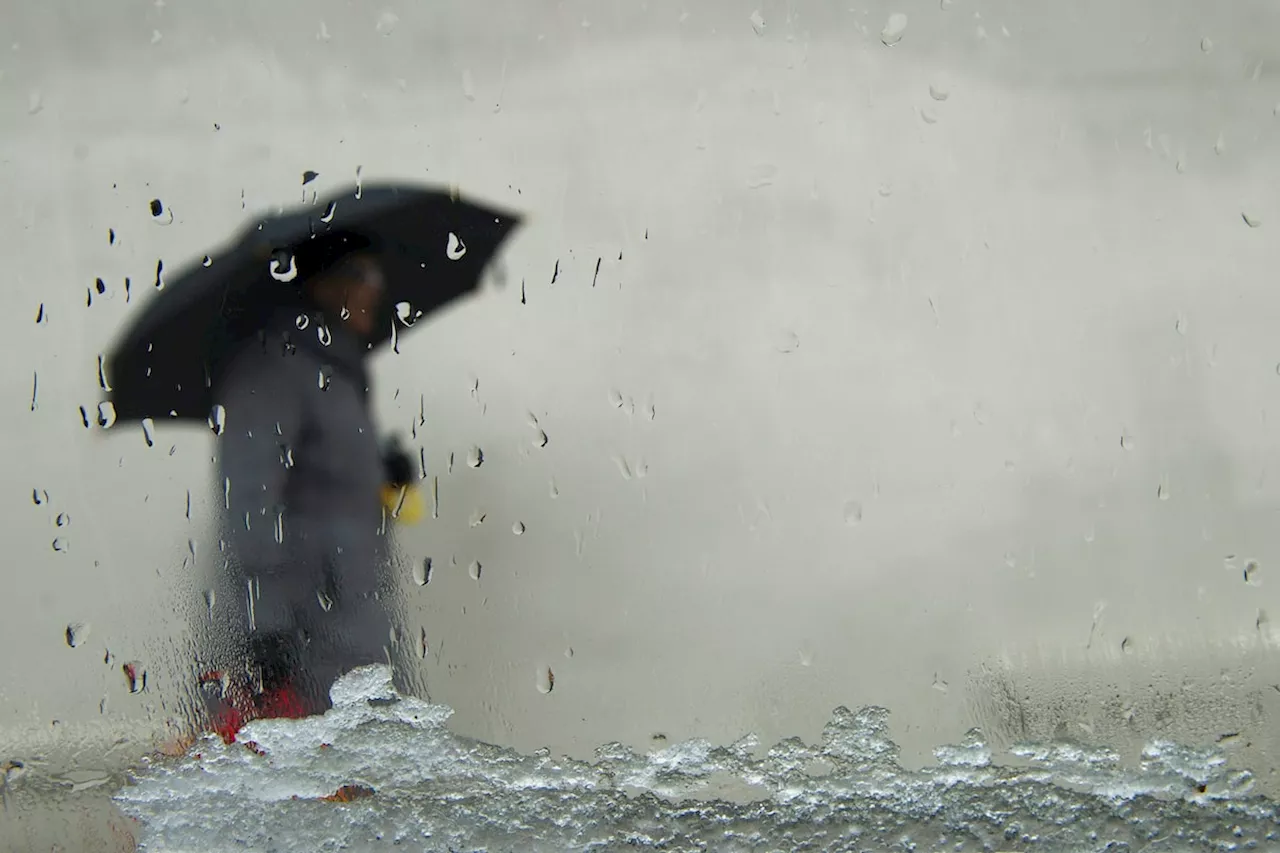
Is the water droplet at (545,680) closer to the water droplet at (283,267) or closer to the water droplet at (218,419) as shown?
the water droplet at (218,419)

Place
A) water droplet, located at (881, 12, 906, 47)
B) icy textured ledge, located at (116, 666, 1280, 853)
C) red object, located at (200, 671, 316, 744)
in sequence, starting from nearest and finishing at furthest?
icy textured ledge, located at (116, 666, 1280, 853) < red object, located at (200, 671, 316, 744) < water droplet, located at (881, 12, 906, 47)

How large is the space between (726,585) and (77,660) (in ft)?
3.00

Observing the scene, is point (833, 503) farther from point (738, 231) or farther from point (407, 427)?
point (407, 427)

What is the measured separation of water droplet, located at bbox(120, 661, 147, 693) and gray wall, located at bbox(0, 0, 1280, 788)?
0.01m

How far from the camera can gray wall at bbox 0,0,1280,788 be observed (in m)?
1.34

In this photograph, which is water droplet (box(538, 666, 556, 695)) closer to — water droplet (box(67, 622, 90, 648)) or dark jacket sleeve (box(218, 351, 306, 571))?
dark jacket sleeve (box(218, 351, 306, 571))

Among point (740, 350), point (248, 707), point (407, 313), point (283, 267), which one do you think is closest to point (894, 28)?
point (740, 350)

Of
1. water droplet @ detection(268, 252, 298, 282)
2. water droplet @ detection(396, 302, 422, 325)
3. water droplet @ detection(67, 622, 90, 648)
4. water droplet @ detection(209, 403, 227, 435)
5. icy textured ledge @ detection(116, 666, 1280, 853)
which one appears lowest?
icy textured ledge @ detection(116, 666, 1280, 853)

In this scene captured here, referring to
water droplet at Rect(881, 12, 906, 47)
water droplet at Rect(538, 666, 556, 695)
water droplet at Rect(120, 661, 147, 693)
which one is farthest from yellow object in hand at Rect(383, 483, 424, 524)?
water droplet at Rect(881, 12, 906, 47)

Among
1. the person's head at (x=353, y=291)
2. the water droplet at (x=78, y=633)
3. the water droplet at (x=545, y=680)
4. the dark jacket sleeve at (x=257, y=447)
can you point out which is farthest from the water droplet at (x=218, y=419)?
the water droplet at (x=545, y=680)

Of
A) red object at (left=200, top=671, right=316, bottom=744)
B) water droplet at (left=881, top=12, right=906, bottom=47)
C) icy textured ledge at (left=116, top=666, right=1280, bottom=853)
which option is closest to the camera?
icy textured ledge at (left=116, top=666, right=1280, bottom=853)

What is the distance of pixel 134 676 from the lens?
4.32ft

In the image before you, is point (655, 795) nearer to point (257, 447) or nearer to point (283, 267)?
point (257, 447)

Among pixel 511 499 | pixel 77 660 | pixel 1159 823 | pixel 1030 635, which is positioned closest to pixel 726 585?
pixel 511 499
